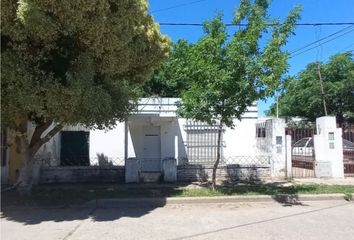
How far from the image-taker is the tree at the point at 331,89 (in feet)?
116

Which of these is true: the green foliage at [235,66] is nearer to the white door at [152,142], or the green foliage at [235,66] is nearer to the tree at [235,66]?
the tree at [235,66]

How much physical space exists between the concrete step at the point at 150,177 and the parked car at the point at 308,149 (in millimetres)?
6397

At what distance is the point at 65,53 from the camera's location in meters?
10.8

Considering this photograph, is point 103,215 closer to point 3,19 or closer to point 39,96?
point 39,96

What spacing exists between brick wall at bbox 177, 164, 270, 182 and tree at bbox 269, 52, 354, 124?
62.4 feet

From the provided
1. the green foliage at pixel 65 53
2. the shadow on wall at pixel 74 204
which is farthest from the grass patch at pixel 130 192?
the green foliage at pixel 65 53

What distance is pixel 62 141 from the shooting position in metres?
20.5

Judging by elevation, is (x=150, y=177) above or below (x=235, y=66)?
below

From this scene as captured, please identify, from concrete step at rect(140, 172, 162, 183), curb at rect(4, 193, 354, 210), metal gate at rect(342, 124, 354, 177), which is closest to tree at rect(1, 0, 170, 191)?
curb at rect(4, 193, 354, 210)

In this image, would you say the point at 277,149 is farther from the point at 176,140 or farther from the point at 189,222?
the point at 189,222

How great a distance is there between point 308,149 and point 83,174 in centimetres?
957

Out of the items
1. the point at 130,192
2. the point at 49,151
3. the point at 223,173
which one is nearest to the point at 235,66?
the point at 130,192

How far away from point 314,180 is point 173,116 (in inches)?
232

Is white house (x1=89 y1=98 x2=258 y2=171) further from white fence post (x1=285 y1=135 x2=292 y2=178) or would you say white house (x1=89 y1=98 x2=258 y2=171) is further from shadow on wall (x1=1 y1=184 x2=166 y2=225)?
shadow on wall (x1=1 y1=184 x2=166 y2=225)
